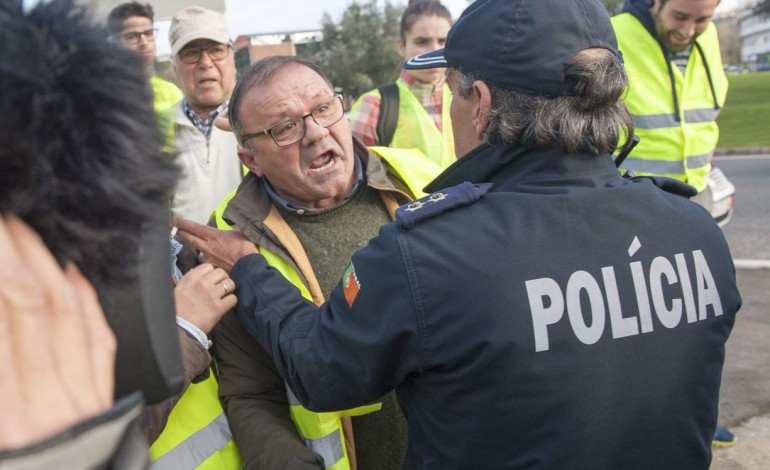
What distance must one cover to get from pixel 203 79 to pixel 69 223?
3164 millimetres

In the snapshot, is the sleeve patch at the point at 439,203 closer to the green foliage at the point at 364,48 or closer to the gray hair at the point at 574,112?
the gray hair at the point at 574,112

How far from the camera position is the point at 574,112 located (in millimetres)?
1693

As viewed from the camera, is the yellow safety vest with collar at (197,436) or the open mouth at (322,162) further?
the open mouth at (322,162)

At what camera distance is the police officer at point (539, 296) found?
1.54 m

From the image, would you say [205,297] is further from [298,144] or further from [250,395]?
[298,144]

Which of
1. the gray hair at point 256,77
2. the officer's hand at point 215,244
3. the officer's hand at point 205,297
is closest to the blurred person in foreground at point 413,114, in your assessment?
the gray hair at point 256,77

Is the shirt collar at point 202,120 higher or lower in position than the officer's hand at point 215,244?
higher

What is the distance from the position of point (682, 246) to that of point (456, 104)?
614 millimetres

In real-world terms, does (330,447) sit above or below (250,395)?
below

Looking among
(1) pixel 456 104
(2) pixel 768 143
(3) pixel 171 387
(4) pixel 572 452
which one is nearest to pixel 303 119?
(1) pixel 456 104

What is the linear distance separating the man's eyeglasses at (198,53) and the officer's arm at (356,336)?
2.19 metres

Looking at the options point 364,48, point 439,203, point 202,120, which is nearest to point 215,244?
point 439,203

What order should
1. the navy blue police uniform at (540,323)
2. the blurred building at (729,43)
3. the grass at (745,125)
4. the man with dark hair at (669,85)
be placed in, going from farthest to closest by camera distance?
1. the blurred building at (729,43)
2. the grass at (745,125)
3. the man with dark hair at (669,85)
4. the navy blue police uniform at (540,323)

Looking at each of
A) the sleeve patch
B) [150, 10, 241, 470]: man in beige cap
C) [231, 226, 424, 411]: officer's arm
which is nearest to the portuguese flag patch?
[231, 226, 424, 411]: officer's arm
